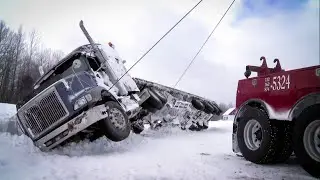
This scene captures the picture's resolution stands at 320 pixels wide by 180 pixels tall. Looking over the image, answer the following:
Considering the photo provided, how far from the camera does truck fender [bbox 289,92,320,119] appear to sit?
4242mm

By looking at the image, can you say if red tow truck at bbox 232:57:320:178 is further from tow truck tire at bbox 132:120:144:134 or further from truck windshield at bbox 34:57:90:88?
tow truck tire at bbox 132:120:144:134

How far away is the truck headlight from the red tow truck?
10.2 feet

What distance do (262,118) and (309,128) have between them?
3.44 ft

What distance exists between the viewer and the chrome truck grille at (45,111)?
21.5 ft

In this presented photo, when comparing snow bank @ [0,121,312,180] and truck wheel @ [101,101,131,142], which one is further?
truck wheel @ [101,101,131,142]

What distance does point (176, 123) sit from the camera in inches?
509

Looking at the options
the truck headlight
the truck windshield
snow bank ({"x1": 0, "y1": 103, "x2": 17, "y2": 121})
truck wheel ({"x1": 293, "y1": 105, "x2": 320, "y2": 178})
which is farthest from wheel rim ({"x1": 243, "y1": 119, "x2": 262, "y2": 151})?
snow bank ({"x1": 0, "y1": 103, "x2": 17, "y2": 121})


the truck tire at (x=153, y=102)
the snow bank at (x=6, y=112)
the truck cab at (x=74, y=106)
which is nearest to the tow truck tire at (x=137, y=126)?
the truck tire at (x=153, y=102)

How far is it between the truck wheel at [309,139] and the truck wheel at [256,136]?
699 millimetres

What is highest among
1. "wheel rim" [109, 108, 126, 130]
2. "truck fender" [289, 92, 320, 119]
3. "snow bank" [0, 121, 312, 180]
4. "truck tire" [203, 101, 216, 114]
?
"truck tire" [203, 101, 216, 114]

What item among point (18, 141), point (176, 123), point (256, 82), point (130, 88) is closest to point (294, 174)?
point (256, 82)

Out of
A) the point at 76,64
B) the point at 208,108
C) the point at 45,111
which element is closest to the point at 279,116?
the point at 45,111

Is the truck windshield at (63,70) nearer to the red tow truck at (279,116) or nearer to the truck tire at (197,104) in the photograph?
the red tow truck at (279,116)

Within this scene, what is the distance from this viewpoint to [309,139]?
14.0 ft
